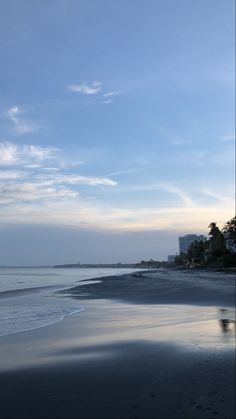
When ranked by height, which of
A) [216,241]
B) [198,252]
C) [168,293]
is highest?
[216,241]

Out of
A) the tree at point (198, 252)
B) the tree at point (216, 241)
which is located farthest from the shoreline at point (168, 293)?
the tree at point (198, 252)

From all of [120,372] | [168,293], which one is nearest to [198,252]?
[168,293]

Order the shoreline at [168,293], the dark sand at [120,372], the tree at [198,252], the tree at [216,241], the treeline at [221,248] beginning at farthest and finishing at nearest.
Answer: the tree at [198,252] < the tree at [216,241] < the treeline at [221,248] < the shoreline at [168,293] < the dark sand at [120,372]

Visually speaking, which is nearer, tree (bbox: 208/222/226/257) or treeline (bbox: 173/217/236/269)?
treeline (bbox: 173/217/236/269)

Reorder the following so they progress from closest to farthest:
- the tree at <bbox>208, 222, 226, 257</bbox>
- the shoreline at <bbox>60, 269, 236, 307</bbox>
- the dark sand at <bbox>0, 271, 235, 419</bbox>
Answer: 1. the dark sand at <bbox>0, 271, 235, 419</bbox>
2. the shoreline at <bbox>60, 269, 236, 307</bbox>
3. the tree at <bbox>208, 222, 226, 257</bbox>

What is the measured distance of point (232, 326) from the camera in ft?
44.1

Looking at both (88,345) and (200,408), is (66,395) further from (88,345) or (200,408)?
(88,345)

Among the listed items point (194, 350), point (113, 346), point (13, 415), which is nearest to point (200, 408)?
point (13, 415)

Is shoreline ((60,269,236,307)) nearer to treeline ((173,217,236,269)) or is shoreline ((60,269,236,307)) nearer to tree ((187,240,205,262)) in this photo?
treeline ((173,217,236,269))

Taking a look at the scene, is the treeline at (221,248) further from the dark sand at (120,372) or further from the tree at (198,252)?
the dark sand at (120,372)

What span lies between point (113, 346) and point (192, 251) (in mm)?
169599

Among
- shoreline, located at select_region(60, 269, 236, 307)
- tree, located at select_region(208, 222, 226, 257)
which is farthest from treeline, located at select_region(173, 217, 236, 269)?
shoreline, located at select_region(60, 269, 236, 307)

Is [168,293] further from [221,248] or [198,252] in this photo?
[198,252]

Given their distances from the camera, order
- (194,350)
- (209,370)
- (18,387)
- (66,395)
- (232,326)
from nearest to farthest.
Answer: (66,395)
(18,387)
(209,370)
(194,350)
(232,326)
